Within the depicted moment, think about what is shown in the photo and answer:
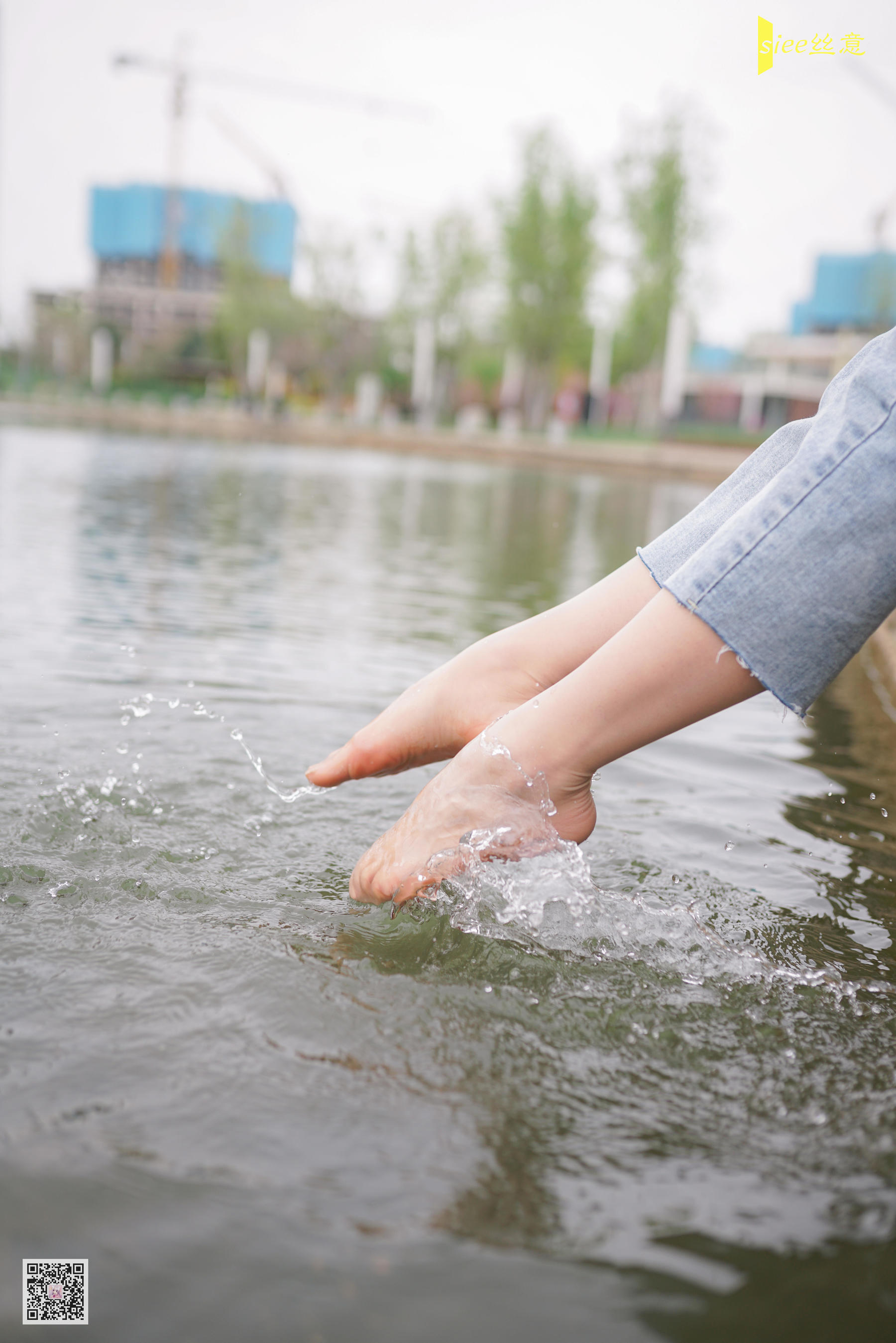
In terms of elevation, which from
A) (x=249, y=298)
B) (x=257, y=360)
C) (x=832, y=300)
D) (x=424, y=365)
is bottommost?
(x=257, y=360)

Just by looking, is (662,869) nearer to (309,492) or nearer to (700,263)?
(309,492)

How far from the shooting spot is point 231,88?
256 ft

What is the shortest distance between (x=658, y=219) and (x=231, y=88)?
170 ft

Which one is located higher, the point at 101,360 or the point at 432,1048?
the point at 101,360

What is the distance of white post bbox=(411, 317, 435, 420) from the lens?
4556 cm

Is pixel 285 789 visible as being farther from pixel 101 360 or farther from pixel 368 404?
pixel 101 360

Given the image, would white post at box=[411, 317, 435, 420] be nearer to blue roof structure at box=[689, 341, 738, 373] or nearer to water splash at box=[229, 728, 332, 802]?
blue roof structure at box=[689, 341, 738, 373]

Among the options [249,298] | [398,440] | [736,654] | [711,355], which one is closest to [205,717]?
[736,654]

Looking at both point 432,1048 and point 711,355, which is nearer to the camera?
point 432,1048

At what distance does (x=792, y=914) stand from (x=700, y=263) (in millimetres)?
40735

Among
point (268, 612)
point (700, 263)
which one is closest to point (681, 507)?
point (268, 612)

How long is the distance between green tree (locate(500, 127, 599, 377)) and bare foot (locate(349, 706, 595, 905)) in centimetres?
4098

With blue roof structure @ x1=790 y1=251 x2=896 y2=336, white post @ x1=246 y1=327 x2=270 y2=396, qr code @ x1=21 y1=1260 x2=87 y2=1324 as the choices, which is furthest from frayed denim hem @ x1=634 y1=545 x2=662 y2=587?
blue roof structure @ x1=790 y1=251 x2=896 y2=336

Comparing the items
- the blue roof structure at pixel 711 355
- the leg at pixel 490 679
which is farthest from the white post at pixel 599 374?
the leg at pixel 490 679
